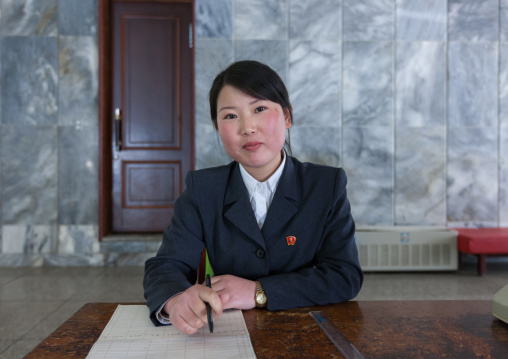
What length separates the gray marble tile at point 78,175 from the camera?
4043mm

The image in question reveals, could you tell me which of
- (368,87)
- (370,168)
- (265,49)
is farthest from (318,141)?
(265,49)

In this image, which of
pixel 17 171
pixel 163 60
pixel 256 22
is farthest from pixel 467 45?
pixel 17 171

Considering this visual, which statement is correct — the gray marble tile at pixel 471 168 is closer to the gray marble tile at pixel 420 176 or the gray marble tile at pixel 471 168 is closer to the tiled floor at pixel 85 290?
the gray marble tile at pixel 420 176

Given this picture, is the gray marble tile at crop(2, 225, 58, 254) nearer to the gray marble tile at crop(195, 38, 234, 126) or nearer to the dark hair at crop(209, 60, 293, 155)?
the gray marble tile at crop(195, 38, 234, 126)

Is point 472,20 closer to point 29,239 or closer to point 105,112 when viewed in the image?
point 105,112

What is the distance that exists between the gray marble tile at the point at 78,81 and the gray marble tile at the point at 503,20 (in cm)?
391

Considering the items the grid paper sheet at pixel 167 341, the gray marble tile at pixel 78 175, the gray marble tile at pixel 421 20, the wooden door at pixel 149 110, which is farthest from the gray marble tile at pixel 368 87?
the grid paper sheet at pixel 167 341

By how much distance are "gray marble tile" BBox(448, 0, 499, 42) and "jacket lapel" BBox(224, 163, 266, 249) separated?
3688mm

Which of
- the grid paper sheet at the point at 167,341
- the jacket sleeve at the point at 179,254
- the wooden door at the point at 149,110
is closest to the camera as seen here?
the grid paper sheet at the point at 167,341

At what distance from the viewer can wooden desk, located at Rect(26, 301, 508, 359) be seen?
67cm

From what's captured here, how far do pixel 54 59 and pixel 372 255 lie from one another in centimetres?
349

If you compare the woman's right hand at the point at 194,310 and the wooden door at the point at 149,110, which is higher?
the wooden door at the point at 149,110

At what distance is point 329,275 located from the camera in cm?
105

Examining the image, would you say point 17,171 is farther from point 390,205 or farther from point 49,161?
point 390,205
